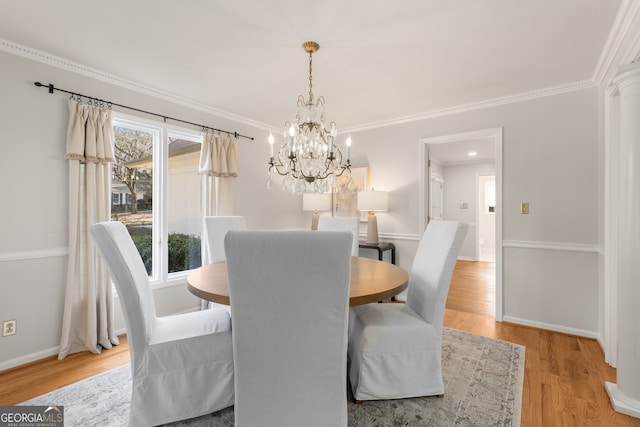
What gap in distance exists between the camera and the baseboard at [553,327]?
113 inches

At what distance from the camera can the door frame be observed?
130 inches

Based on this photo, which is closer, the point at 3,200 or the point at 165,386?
the point at 165,386

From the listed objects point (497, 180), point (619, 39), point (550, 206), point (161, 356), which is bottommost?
point (161, 356)

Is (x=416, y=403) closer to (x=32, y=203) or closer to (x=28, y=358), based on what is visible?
(x=28, y=358)

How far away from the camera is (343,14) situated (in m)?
1.89

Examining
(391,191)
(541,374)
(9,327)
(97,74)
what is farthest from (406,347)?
(97,74)

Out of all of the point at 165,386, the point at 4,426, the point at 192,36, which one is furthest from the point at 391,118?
the point at 4,426

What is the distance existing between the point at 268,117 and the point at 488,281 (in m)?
4.36

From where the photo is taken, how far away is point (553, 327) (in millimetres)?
3045

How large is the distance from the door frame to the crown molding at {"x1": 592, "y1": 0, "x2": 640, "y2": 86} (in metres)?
0.97

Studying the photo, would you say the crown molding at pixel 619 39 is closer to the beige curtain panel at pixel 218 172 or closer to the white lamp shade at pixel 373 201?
the white lamp shade at pixel 373 201

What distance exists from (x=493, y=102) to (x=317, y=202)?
2481 millimetres

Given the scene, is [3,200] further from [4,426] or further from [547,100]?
[547,100]

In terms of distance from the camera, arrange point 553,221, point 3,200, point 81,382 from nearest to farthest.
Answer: point 81,382 < point 3,200 < point 553,221
